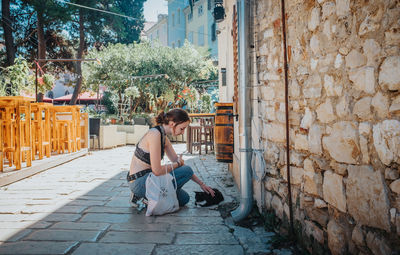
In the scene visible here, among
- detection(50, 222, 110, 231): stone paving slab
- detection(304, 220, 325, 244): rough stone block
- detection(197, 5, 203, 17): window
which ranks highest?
detection(197, 5, 203, 17): window

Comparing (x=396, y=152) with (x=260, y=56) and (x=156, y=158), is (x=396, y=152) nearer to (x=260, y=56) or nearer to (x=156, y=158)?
(x=260, y=56)

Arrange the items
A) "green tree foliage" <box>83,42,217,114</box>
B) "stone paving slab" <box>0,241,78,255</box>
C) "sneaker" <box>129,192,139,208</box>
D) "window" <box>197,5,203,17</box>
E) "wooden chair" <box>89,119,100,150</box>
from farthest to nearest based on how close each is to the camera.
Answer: "window" <box>197,5,203,17</box> < "green tree foliage" <box>83,42,217,114</box> < "wooden chair" <box>89,119,100,150</box> < "sneaker" <box>129,192,139,208</box> < "stone paving slab" <box>0,241,78,255</box>

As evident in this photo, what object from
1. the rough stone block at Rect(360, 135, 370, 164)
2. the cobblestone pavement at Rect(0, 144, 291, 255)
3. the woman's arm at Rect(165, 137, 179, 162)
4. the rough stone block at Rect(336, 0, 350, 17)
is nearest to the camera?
the rough stone block at Rect(360, 135, 370, 164)

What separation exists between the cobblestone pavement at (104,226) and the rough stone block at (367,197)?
80cm

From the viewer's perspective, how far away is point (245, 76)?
10.4 feet

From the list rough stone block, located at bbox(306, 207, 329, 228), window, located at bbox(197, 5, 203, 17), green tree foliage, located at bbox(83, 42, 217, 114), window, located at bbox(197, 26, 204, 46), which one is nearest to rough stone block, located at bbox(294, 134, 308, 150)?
rough stone block, located at bbox(306, 207, 329, 228)

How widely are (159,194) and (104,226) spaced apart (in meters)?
0.62

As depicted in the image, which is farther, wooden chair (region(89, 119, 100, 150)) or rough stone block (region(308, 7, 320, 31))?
wooden chair (region(89, 119, 100, 150))

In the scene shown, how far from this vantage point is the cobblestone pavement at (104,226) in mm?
2404

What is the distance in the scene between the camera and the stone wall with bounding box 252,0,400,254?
152 centimetres

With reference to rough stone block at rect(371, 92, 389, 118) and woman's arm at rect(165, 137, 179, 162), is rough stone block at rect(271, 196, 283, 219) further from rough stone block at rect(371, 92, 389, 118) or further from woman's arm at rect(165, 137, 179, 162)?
A: rough stone block at rect(371, 92, 389, 118)

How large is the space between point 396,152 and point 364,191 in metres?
0.32

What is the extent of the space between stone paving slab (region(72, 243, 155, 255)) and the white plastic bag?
760 mm

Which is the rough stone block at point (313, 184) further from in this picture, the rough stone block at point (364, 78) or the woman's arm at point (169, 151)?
the woman's arm at point (169, 151)
